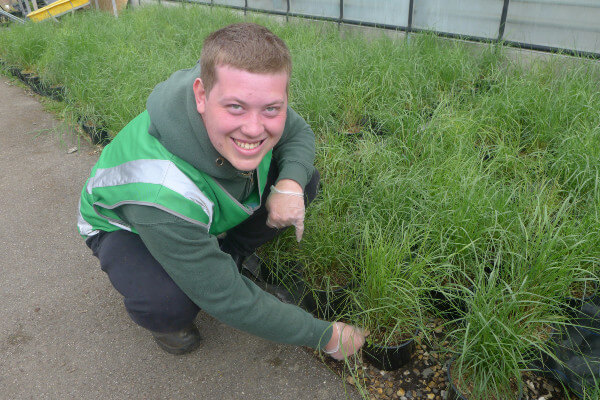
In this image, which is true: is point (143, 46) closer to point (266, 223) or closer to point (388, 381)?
point (266, 223)

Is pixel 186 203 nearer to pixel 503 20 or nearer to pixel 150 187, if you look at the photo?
pixel 150 187

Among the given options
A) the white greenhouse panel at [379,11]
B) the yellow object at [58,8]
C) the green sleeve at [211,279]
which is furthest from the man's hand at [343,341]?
the yellow object at [58,8]

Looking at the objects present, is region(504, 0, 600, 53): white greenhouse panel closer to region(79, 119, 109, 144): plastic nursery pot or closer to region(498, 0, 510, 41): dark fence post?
region(498, 0, 510, 41): dark fence post

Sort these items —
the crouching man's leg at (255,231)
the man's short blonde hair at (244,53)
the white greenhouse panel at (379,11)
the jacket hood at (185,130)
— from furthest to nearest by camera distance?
the white greenhouse panel at (379,11) → the crouching man's leg at (255,231) → the jacket hood at (185,130) → the man's short blonde hair at (244,53)

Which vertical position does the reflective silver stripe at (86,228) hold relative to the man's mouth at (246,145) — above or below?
below

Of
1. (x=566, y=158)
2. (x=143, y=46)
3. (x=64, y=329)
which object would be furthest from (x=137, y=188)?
(x=143, y=46)

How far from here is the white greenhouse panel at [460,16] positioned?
12.1 feet

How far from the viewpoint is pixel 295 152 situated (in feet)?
5.94

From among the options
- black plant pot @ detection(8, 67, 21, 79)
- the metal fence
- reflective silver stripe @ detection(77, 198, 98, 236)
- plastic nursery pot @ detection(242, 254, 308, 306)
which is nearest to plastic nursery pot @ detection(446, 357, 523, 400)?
plastic nursery pot @ detection(242, 254, 308, 306)

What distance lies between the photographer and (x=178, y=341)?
5.61ft

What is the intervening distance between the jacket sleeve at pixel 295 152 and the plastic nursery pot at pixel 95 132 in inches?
80.4

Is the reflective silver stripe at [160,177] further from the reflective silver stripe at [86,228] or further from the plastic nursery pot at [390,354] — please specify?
the plastic nursery pot at [390,354]

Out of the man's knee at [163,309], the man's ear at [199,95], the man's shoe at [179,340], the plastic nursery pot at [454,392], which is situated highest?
the man's ear at [199,95]

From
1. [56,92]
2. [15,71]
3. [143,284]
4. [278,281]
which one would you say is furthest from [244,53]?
[15,71]
